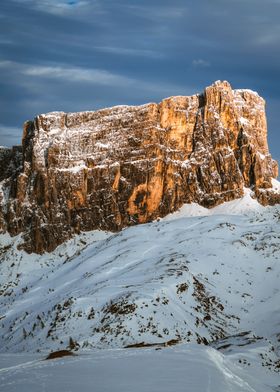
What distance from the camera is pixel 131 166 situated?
113 m

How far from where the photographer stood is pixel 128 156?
11456 cm

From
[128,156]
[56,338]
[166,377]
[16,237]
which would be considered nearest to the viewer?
[166,377]

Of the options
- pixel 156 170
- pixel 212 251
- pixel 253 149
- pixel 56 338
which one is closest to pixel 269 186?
pixel 253 149

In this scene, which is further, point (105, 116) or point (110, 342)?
point (105, 116)

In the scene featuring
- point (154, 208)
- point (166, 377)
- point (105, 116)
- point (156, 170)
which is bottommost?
point (166, 377)

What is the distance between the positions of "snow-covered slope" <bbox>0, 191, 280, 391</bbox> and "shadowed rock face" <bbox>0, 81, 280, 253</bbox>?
58344mm

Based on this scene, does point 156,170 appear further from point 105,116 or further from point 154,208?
point 105,116

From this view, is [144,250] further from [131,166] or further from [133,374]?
[131,166]

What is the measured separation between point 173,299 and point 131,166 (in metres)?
84.9

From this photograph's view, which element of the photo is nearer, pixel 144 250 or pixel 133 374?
pixel 133 374

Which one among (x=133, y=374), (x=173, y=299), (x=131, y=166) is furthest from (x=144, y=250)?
(x=131, y=166)

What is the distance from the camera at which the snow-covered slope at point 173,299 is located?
67.9 ft

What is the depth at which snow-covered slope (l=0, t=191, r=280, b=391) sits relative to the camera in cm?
2070

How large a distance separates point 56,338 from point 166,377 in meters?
15.0
